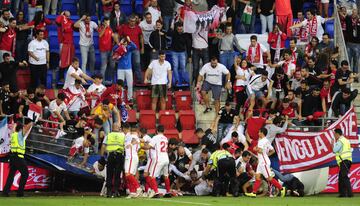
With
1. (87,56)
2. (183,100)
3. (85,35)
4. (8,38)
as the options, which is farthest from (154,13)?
(8,38)

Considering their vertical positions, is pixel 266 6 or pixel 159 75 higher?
pixel 266 6

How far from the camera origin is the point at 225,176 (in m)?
32.4

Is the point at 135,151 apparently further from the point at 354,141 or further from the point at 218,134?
the point at 354,141

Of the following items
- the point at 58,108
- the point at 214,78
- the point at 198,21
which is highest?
the point at 198,21

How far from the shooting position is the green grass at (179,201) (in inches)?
1153

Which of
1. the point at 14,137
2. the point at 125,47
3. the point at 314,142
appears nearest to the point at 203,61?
the point at 125,47

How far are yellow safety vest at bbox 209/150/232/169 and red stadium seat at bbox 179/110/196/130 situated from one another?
3.24 meters

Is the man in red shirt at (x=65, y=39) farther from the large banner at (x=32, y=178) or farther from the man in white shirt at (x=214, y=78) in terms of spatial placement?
the large banner at (x=32, y=178)

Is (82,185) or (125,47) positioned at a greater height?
(125,47)

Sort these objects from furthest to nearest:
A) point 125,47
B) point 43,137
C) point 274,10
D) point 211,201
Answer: point 274,10, point 125,47, point 43,137, point 211,201

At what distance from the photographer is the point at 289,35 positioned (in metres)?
38.5

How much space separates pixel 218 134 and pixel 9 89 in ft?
19.0

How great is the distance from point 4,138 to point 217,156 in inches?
216

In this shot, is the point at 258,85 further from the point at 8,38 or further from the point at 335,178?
the point at 8,38
